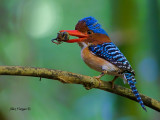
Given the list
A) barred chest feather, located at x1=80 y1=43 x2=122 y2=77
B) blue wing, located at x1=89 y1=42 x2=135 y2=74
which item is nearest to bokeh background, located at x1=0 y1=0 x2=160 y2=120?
blue wing, located at x1=89 y1=42 x2=135 y2=74

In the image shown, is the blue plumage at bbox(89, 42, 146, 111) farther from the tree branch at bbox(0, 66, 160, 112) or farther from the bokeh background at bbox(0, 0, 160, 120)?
the bokeh background at bbox(0, 0, 160, 120)

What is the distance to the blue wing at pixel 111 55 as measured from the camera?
2814mm

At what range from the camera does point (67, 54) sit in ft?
20.8

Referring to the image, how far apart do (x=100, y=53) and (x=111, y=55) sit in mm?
117

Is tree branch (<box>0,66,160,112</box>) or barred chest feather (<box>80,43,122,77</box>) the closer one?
tree branch (<box>0,66,160,112</box>)

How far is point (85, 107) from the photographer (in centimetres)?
479

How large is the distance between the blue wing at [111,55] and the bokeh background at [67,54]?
16.7 inches

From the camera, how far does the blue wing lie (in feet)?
9.23

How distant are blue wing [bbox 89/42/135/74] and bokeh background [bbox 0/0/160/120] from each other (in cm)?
43

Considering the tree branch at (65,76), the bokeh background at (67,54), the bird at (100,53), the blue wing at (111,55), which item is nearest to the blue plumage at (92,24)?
the bird at (100,53)

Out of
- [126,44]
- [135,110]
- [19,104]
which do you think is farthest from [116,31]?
[19,104]

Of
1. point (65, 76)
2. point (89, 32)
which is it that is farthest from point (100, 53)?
point (65, 76)

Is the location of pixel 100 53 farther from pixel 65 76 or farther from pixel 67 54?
pixel 67 54

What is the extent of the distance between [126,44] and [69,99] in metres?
1.84
